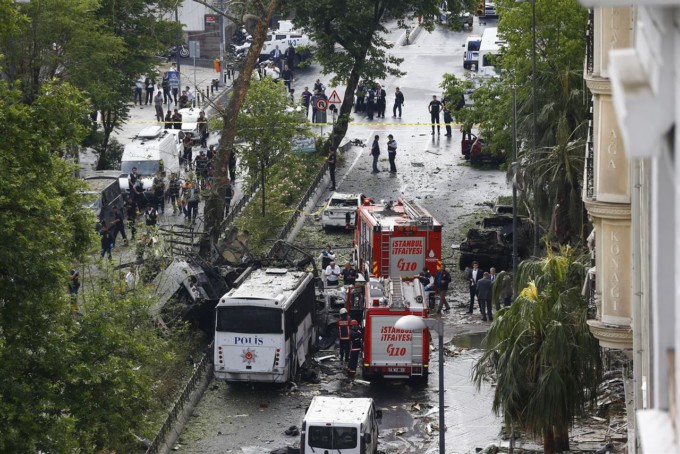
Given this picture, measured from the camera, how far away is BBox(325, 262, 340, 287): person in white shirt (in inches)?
1523

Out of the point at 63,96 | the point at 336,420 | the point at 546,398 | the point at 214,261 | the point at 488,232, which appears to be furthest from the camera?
the point at 488,232

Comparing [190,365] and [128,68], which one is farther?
[128,68]

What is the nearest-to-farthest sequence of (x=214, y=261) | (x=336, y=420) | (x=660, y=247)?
(x=660, y=247) → (x=336, y=420) → (x=214, y=261)

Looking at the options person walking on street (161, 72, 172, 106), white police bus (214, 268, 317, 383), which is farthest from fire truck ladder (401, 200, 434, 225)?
person walking on street (161, 72, 172, 106)

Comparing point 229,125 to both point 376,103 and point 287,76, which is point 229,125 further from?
point 287,76

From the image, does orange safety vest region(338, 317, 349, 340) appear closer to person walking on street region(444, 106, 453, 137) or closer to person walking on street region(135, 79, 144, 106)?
person walking on street region(444, 106, 453, 137)

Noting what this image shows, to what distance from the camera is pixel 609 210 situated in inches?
746

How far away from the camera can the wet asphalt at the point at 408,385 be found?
92.1ft

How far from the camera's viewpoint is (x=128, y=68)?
55.9m

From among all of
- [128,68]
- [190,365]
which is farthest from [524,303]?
[128,68]

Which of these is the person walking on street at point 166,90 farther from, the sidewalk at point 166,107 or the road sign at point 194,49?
the road sign at point 194,49

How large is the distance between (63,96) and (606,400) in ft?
42.4

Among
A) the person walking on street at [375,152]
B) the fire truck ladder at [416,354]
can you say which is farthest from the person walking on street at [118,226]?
the fire truck ladder at [416,354]

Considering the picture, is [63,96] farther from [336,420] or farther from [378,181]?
[378,181]
